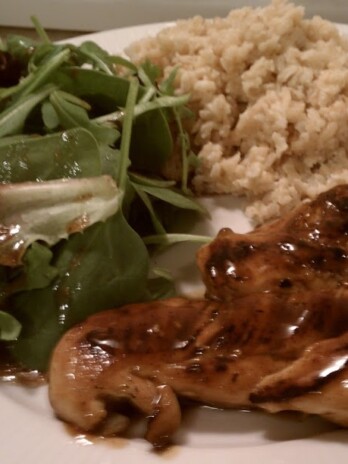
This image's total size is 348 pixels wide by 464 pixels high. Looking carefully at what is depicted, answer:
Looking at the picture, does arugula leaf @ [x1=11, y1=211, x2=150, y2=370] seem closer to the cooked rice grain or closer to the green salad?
the green salad

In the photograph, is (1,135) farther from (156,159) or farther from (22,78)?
(156,159)

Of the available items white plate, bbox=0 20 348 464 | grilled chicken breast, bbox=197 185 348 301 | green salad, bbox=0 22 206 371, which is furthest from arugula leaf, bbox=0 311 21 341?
grilled chicken breast, bbox=197 185 348 301

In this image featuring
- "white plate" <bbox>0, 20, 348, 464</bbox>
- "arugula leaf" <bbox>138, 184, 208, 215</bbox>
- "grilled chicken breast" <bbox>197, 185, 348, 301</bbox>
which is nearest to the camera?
"white plate" <bbox>0, 20, 348, 464</bbox>

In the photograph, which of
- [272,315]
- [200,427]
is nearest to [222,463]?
[200,427]

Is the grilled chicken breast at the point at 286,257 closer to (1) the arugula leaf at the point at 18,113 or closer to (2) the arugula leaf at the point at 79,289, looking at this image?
(2) the arugula leaf at the point at 79,289

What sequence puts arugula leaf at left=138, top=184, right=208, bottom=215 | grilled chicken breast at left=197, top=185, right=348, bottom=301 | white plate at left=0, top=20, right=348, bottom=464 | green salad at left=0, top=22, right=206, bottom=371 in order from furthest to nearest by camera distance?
arugula leaf at left=138, top=184, right=208, bottom=215 < green salad at left=0, top=22, right=206, bottom=371 < grilled chicken breast at left=197, top=185, right=348, bottom=301 < white plate at left=0, top=20, right=348, bottom=464

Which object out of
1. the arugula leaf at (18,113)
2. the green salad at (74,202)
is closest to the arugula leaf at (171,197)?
the green salad at (74,202)

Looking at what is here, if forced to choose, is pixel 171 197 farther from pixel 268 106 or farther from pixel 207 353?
pixel 207 353
